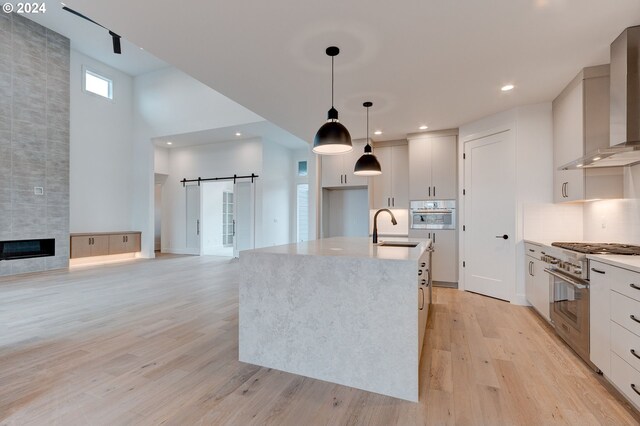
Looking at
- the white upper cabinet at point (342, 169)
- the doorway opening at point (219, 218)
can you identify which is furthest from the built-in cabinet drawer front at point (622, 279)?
the doorway opening at point (219, 218)

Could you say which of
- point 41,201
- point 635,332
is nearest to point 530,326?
point 635,332

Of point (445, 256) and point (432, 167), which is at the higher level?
point (432, 167)

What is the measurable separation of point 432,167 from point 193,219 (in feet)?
23.3

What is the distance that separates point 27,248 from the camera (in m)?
6.09

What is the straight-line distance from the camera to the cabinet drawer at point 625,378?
1703 millimetres

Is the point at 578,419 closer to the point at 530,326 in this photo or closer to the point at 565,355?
the point at 565,355

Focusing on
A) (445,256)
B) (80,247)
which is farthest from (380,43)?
(80,247)

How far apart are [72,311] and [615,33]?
6.05 m

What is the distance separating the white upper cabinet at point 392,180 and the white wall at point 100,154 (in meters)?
6.34

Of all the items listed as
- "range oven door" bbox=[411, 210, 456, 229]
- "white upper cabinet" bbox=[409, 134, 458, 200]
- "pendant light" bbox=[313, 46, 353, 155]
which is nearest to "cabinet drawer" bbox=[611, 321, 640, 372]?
"pendant light" bbox=[313, 46, 353, 155]

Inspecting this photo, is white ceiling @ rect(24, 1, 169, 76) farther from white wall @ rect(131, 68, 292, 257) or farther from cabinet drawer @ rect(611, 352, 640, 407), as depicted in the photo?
cabinet drawer @ rect(611, 352, 640, 407)

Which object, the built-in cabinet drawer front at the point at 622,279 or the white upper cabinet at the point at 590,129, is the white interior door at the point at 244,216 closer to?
the white upper cabinet at the point at 590,129

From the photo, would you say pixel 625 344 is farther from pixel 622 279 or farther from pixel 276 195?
pixel 276 195

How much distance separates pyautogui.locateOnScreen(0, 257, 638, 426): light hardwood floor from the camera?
1.70 m
